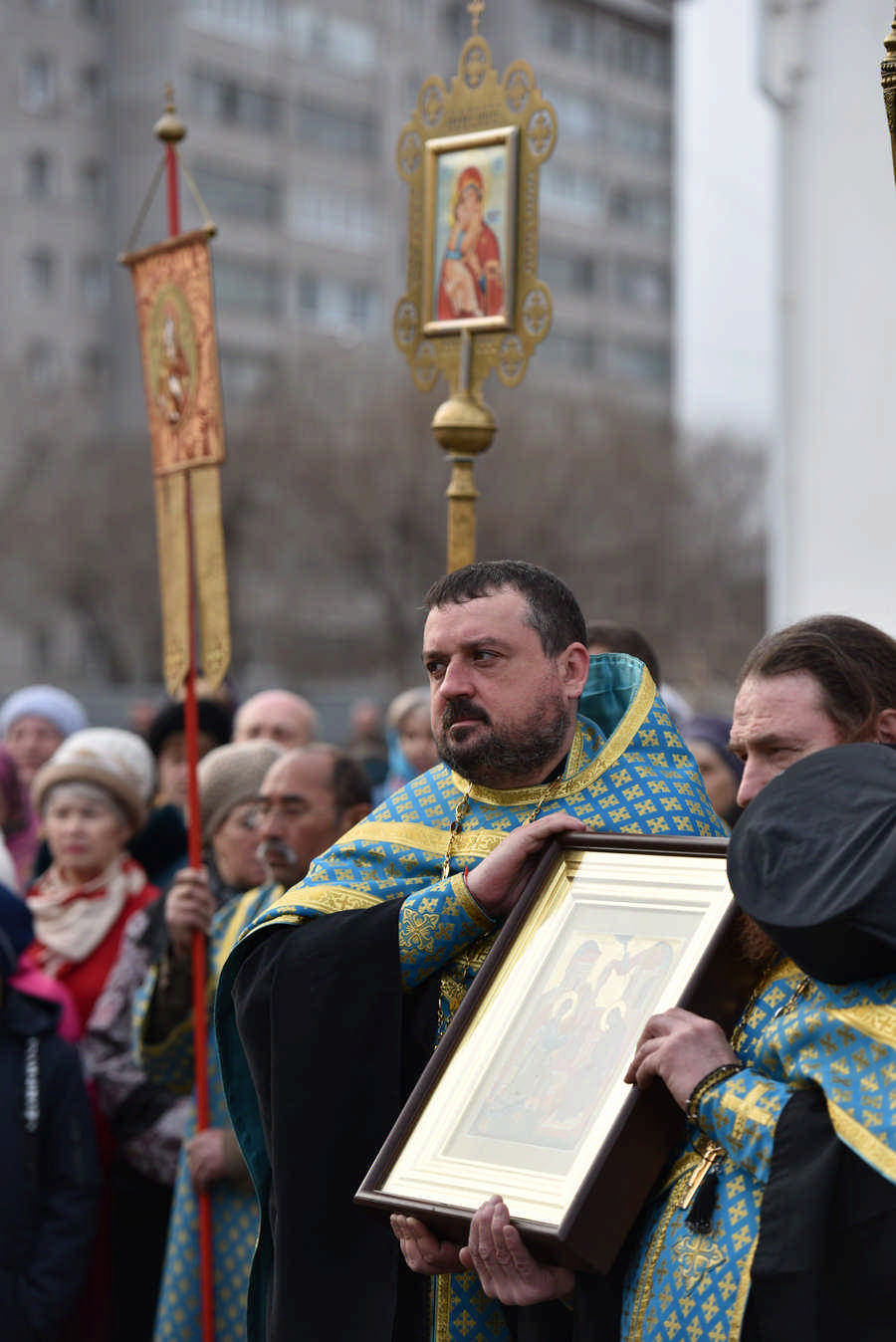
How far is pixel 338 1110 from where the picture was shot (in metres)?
3.12

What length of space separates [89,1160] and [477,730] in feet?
6.82

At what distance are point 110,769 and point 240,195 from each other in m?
47.7

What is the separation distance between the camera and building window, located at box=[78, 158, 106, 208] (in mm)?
49281

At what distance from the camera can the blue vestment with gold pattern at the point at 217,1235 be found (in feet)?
14.9

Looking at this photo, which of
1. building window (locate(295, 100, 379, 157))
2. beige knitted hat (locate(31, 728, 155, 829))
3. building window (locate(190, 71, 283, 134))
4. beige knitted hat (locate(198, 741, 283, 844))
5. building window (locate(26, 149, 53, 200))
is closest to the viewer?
beige knitted hat (locate(198, 741, 283, 844))

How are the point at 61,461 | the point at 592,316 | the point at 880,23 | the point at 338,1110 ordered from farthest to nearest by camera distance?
the point at 592,316 → the point at 61,461 → the point at 880,23 → the point at 338,1110

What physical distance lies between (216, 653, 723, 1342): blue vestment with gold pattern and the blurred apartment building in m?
39.9

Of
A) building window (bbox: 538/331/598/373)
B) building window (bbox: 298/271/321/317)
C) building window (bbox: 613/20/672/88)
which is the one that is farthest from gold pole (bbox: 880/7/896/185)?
building window (bbox: 613/20/672/88)

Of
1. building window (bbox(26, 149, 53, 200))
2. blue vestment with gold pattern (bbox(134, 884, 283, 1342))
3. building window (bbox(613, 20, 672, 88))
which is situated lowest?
blue vestment with gold pattern (bbox(134, 884, 283, 1342))

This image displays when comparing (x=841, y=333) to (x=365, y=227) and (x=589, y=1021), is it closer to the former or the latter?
(x=589, y=1021)

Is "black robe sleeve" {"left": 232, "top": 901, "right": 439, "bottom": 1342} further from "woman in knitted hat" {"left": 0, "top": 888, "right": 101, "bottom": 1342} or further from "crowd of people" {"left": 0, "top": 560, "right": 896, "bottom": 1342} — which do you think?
"woman in knitted hat" {"left": 0, "top": 888, "right": 101, "bottom": 1342}

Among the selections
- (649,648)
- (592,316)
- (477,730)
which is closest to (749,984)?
(477,730)

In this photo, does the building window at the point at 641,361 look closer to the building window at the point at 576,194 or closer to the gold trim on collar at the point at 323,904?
the building window at the point at 576,194

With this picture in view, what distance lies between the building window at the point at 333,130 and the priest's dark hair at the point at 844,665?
5176cm
